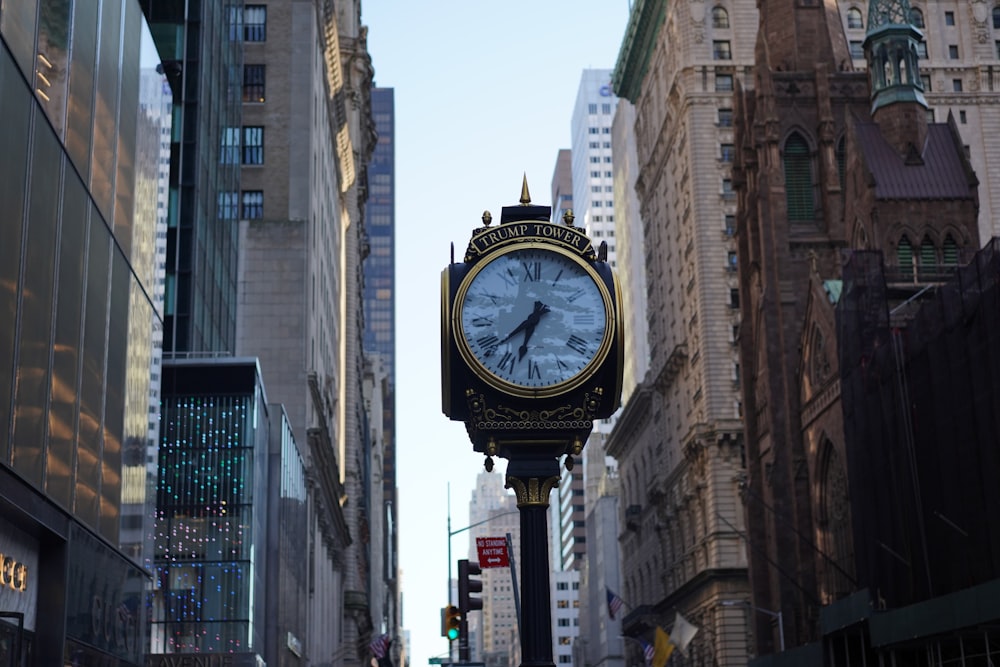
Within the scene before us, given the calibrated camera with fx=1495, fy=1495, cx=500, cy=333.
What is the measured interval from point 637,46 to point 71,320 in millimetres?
98606

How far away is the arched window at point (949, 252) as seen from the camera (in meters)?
69.7

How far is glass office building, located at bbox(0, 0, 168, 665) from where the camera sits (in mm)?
19266

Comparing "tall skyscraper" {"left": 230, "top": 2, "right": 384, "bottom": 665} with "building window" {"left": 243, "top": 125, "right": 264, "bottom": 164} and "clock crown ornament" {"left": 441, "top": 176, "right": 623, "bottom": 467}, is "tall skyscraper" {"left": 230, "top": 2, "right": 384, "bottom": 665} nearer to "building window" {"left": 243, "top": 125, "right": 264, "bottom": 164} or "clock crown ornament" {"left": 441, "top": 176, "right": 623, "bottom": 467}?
"building window" {"left": 243, "top": 125, "right": 264, "bottom": 164}

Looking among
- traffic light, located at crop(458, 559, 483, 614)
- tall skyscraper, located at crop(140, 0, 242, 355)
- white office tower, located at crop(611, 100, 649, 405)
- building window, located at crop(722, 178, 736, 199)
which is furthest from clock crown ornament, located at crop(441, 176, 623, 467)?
white office tower, located at crop(611, 100, 649, 405)

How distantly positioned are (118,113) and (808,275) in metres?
55.9

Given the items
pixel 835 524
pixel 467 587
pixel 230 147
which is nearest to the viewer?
pixel 467 587

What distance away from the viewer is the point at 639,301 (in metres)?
144

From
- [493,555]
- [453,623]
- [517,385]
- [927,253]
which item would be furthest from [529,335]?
[927,253]

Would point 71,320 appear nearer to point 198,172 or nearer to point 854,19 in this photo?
point 198,172

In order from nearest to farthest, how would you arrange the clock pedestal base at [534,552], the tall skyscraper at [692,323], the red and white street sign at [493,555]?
1. the clock pedestal base at [534,552]
2. the red and white street sign at [493,555]
3. the tall skyscraper at [692,323]

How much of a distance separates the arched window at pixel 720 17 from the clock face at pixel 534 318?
91255 mm

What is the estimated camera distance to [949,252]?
6994 cm

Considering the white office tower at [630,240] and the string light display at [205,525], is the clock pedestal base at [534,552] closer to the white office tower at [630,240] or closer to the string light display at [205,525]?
the string light display at [205,525]

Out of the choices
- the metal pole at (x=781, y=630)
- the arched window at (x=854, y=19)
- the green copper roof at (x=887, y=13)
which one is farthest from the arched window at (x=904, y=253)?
the arched window at (x=854, y=19)
